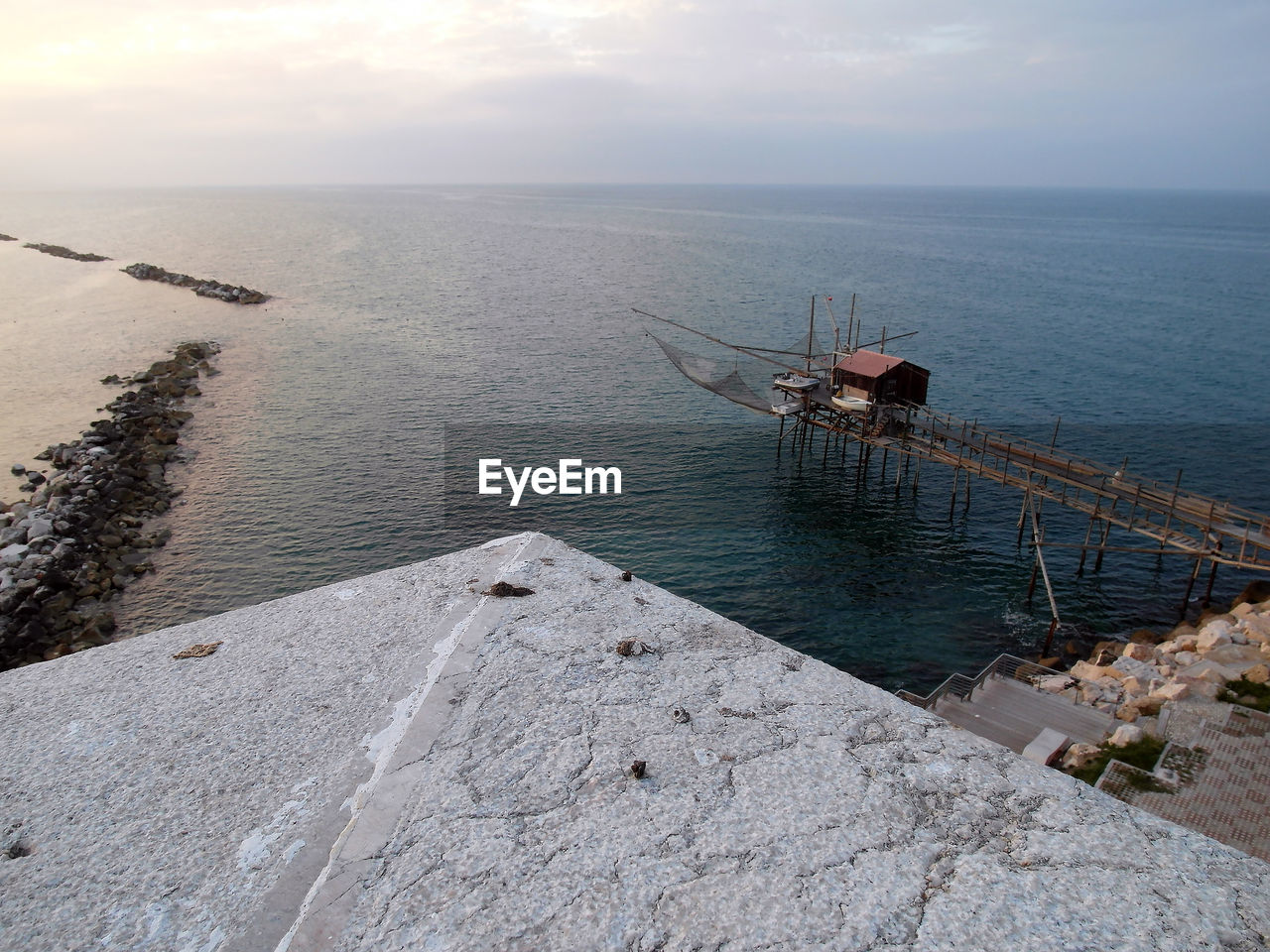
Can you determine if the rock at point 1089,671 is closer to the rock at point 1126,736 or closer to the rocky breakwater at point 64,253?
the rock at point 1126,736

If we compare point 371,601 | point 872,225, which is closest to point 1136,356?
point 371,601

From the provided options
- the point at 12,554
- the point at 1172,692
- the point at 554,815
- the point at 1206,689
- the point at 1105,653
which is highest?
the point at 554,815

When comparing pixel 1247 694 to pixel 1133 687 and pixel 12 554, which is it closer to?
pixel 1133 687

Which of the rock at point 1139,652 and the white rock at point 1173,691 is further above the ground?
the white rock at point 1173,691

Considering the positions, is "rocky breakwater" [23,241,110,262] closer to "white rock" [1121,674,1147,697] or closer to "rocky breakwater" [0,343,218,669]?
"rocky breakwater" [0,343,218,669]

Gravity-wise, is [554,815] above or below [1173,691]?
above

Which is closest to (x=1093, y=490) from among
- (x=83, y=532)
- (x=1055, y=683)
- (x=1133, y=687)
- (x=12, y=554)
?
(x=1133, y=687)

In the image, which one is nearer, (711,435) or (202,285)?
(711,435)

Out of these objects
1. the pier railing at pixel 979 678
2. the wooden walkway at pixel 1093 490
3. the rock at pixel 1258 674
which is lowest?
the pier railing at pixel 979 678

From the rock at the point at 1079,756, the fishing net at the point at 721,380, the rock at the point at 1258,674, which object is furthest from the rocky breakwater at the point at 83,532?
the rock at the point at 1258,674
